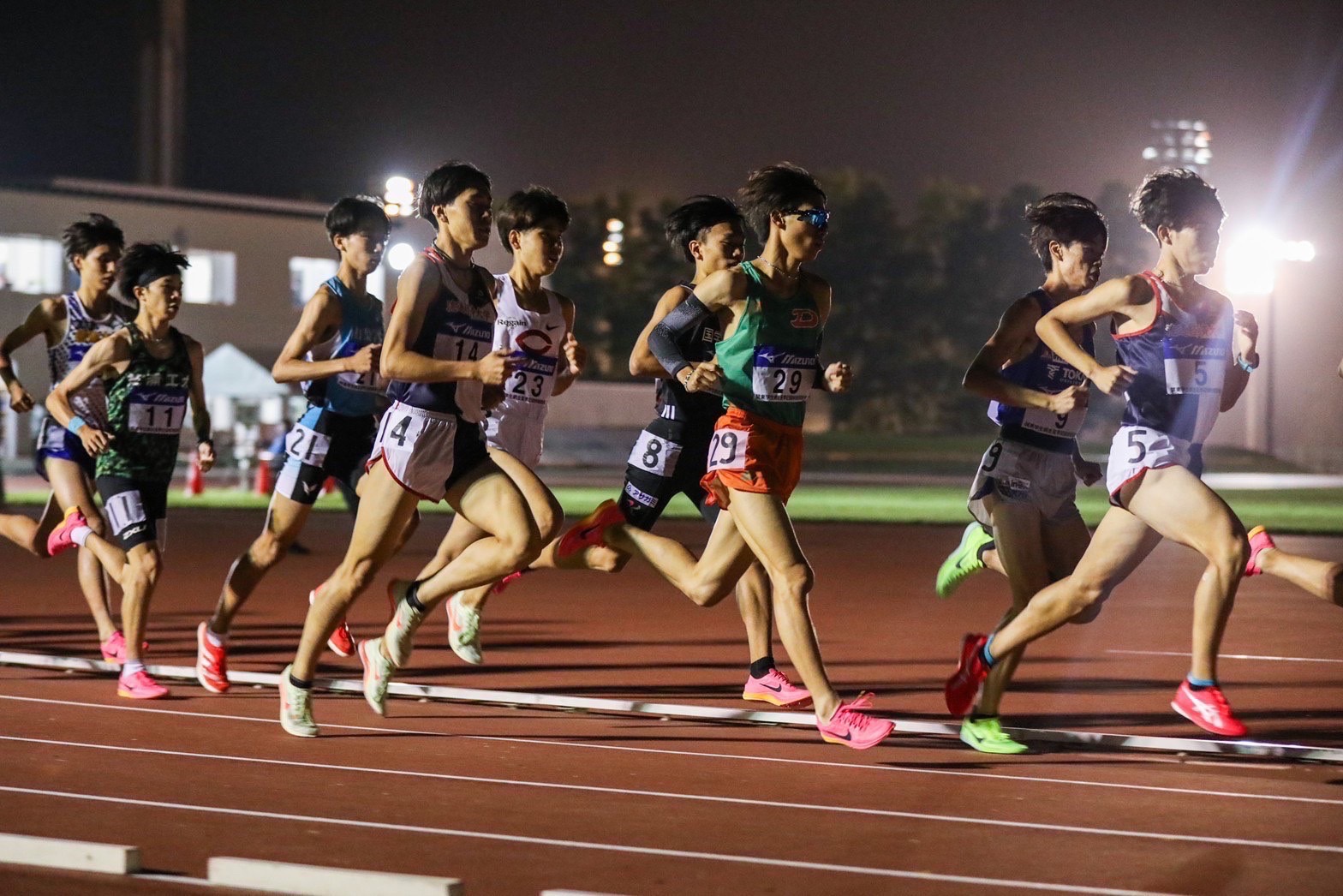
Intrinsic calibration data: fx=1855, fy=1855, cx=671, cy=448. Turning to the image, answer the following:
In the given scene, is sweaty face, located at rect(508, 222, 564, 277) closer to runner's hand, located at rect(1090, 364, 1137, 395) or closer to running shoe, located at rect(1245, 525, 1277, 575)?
runner's hand, located at rect(1090, 364, 1137, 395)

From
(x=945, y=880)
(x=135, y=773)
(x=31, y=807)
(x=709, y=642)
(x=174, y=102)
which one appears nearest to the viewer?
(x=945, y=880)

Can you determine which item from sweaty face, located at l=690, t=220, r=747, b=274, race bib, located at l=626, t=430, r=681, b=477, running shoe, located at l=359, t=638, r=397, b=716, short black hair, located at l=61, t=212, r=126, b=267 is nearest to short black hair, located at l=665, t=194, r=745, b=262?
sweaty face, located at l=690, t=220, r=747, b=274

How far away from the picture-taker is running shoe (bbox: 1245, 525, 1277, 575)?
23.7 feet

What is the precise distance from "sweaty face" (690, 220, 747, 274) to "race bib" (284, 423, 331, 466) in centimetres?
206

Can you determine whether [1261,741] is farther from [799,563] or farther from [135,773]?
[135,773]

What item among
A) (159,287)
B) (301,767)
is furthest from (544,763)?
(159,287)

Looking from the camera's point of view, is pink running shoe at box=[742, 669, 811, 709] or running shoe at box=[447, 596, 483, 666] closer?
pink running shoe at box=[742, 669, 811, 709]

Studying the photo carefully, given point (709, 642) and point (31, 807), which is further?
point (709, 642)

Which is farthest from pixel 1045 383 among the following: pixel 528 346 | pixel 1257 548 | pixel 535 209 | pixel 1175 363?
pixel 528 346

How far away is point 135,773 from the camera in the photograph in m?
6.64

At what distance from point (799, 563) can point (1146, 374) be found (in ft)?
4.96

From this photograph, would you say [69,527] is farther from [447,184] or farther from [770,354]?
[770,354]

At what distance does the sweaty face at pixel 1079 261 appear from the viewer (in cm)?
746

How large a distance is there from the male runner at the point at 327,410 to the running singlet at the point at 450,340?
1.34 meters
